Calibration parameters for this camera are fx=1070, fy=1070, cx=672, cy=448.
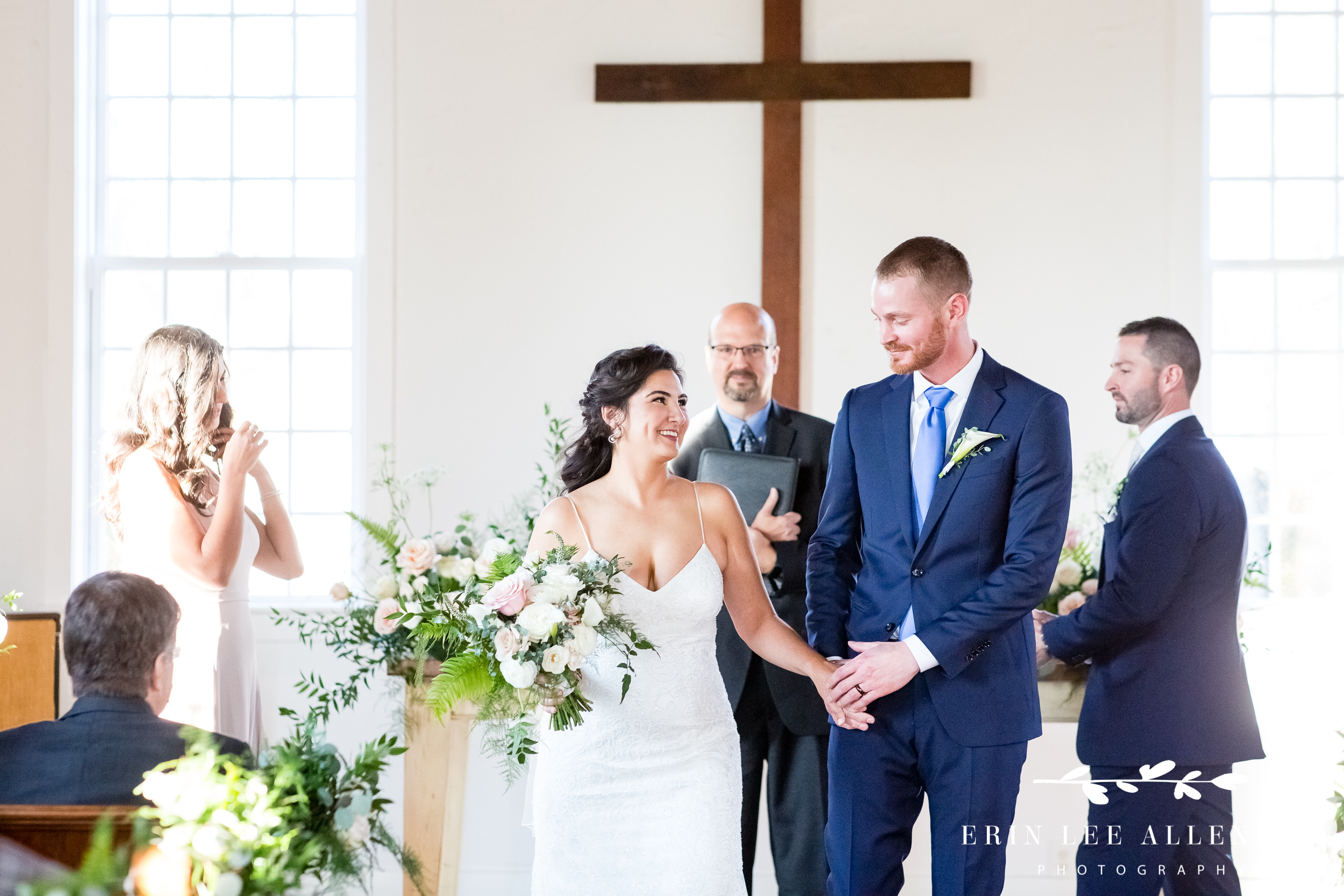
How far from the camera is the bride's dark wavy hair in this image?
280 cm

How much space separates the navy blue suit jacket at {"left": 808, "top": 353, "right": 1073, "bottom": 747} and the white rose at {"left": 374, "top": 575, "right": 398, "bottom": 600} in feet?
5.38

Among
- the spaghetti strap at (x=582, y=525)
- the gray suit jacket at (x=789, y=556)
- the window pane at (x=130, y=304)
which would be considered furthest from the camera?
the window pane at (x=130, y=304)

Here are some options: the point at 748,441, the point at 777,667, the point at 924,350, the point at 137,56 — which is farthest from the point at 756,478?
the point at 137,56

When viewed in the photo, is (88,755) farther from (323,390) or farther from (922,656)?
(323,390)

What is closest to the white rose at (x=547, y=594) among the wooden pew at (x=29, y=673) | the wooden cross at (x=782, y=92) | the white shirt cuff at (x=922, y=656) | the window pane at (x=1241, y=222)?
the white shirt cuff at (x=922, y=656)

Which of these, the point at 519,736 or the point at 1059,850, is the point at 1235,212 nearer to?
the point at 1059,850

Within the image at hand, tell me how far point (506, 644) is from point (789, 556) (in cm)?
129

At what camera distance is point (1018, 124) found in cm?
466

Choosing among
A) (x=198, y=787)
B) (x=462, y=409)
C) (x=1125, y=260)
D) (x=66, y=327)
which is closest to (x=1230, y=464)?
(x=1125, y=260)

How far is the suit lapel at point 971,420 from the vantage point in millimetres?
2492

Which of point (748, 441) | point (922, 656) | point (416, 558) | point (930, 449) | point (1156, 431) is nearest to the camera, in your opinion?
point (922, 656)

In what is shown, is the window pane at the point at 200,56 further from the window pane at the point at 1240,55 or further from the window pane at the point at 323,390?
the window pane at the point at 1240,55

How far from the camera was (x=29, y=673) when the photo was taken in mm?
4168

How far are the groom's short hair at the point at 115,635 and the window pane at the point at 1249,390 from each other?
443cm
